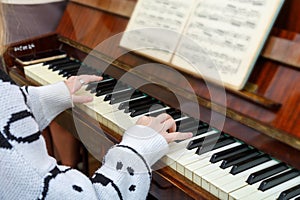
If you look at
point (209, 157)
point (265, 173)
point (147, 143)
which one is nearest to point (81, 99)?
point (147, 143)

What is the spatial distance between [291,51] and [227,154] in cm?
33

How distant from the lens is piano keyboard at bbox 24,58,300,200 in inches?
36.0

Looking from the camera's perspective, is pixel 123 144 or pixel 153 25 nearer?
pixel 123 144

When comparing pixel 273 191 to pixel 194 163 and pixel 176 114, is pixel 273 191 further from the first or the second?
pixel 176 114

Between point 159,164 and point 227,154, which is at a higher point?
point 227,154

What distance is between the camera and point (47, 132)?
2.07 metres

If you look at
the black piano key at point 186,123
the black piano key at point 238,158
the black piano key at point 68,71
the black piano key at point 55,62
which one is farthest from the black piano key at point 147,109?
the black piano key at point 55,62

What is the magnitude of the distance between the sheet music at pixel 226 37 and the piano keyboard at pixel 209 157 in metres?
0.16

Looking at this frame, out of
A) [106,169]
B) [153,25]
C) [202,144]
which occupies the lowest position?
[106,169]

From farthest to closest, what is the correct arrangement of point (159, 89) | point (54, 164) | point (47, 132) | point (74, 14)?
point (47, 132) < point (74, 14) < point (159, 89) < point (54, 164)

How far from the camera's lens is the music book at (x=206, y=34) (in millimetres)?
1117

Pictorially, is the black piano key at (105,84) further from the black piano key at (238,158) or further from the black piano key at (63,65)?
the black piano key at (238,158)

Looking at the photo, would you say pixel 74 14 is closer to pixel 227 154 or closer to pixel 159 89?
pixel 159 89

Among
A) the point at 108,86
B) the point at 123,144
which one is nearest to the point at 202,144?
the point at 123,144
